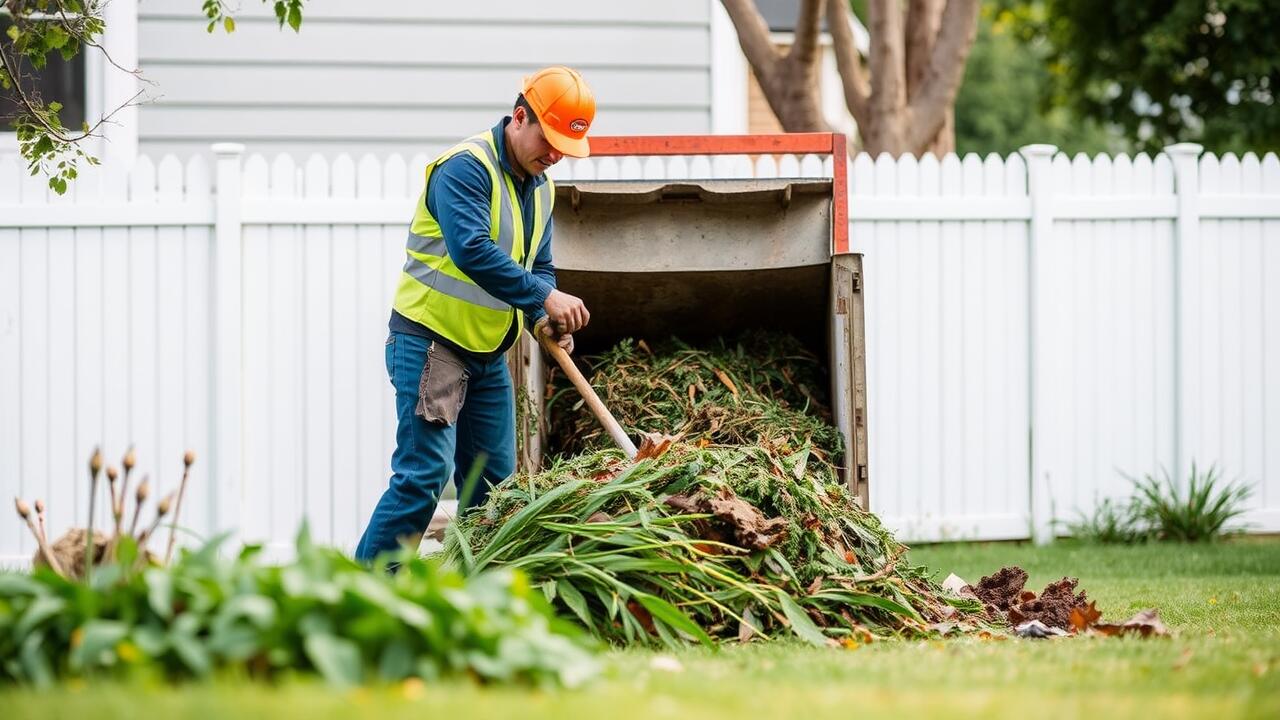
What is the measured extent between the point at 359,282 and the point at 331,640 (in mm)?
4255

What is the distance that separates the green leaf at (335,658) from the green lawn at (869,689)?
0.12ft

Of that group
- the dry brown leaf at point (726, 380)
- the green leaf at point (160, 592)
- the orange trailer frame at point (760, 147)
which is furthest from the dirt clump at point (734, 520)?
the green leaf at point (160, 592)

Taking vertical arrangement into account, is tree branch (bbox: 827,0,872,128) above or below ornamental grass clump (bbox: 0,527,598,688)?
above

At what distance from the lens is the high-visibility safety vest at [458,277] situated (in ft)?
14.6

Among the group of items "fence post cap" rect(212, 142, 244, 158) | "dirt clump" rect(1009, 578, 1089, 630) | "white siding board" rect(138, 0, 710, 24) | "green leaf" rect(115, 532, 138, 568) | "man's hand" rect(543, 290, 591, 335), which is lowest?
"dirt clump" rect(1009, 578, 1089, 630)

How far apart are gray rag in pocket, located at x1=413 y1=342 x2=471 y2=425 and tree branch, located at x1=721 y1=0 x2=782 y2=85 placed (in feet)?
13.2

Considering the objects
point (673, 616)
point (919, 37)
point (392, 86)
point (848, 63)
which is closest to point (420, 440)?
point (673, 616)

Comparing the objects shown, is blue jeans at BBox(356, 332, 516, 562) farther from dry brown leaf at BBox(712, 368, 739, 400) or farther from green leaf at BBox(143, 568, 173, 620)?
green leaf at BBox(143, 568, 173, 620)

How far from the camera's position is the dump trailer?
4883mm

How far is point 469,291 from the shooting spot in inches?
176

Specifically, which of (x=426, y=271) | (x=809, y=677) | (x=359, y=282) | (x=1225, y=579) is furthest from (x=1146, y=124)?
(x=809, y=677)

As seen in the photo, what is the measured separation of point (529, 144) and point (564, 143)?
0.13 meters

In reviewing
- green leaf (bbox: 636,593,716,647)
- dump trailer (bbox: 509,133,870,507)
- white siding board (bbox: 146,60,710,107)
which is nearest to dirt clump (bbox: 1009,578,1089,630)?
dump trailer (bbox: 509,133,870,507)

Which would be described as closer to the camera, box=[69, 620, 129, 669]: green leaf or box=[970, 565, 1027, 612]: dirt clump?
box=[69, 620, 129, 669]: green leaf
